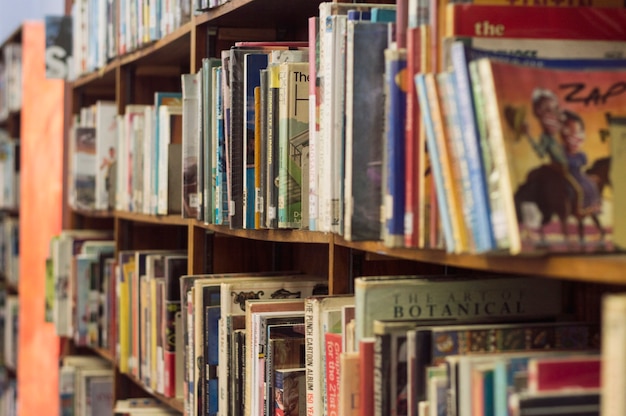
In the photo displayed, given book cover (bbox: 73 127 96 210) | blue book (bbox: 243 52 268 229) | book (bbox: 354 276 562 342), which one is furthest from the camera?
book cover (bbox: 73 127 96 210)

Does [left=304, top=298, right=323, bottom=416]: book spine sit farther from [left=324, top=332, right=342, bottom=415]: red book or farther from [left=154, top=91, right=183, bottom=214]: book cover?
[left=154, top=91, right=183, bottom=214]: book cover

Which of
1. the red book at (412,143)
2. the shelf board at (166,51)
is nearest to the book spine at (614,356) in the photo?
the red book at (412,143)

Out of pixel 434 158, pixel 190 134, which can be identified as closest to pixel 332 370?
pixel 434 158

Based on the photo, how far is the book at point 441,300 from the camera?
1.39 meters

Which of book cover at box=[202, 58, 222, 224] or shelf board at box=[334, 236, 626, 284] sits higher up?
A: book cover at box=[202, 58, 222, 224]

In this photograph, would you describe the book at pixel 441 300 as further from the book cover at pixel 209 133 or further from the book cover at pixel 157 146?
the book cover at pixel 157 146

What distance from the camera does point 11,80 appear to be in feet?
17.7

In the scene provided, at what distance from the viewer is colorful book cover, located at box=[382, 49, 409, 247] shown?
4.25 feet

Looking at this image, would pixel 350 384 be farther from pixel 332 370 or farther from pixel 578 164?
pixel 578 164

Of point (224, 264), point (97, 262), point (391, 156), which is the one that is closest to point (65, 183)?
point (97, 262)

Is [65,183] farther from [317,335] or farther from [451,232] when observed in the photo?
[451,232]

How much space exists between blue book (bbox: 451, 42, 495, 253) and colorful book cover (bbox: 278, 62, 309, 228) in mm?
645

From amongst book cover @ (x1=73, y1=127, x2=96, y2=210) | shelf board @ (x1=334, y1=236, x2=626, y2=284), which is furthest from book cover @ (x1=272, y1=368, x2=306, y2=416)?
book cover @ (x1=73, y1=127, x2=96, y2=210)

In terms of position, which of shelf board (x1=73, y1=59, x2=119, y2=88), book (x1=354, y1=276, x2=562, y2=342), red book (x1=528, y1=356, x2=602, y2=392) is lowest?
red book (x1=528, y1=356, x2=602, y2=392)
